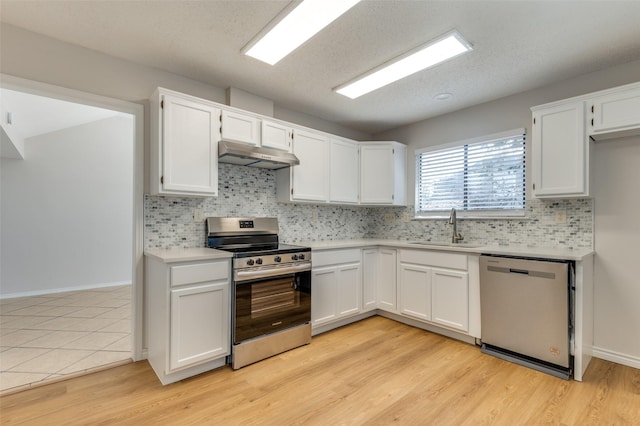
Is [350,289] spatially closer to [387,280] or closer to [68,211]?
[387,280]

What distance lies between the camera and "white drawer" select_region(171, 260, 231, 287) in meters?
2.20

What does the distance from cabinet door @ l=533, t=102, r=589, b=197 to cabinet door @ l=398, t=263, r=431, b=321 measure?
132 centimetres

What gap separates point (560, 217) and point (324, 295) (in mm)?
2417

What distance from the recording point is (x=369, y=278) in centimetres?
366

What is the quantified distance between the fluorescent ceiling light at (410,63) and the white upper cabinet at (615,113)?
47.7 inches

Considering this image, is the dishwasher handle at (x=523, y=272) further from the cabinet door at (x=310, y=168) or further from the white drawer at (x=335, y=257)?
the cabinet door at (x=310, y=168)

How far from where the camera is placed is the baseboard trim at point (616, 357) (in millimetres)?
2500

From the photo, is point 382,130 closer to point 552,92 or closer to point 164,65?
point 552,92

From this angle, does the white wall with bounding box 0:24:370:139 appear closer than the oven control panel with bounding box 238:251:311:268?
Yes

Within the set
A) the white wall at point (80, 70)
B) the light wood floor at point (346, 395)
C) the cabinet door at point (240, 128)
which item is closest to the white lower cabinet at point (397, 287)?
the light wood floor at point (346, 395)

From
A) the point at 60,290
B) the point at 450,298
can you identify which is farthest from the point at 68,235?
the point at 450,298

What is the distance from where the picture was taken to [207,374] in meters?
2.37

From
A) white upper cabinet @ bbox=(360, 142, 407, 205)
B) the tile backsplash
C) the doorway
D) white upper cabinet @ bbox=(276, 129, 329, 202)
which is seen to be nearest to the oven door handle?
the tile backsplash

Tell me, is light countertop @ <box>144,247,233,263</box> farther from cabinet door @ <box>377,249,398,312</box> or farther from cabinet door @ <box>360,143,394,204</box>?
cabinet door @ <box>360,143,394,204</box>
